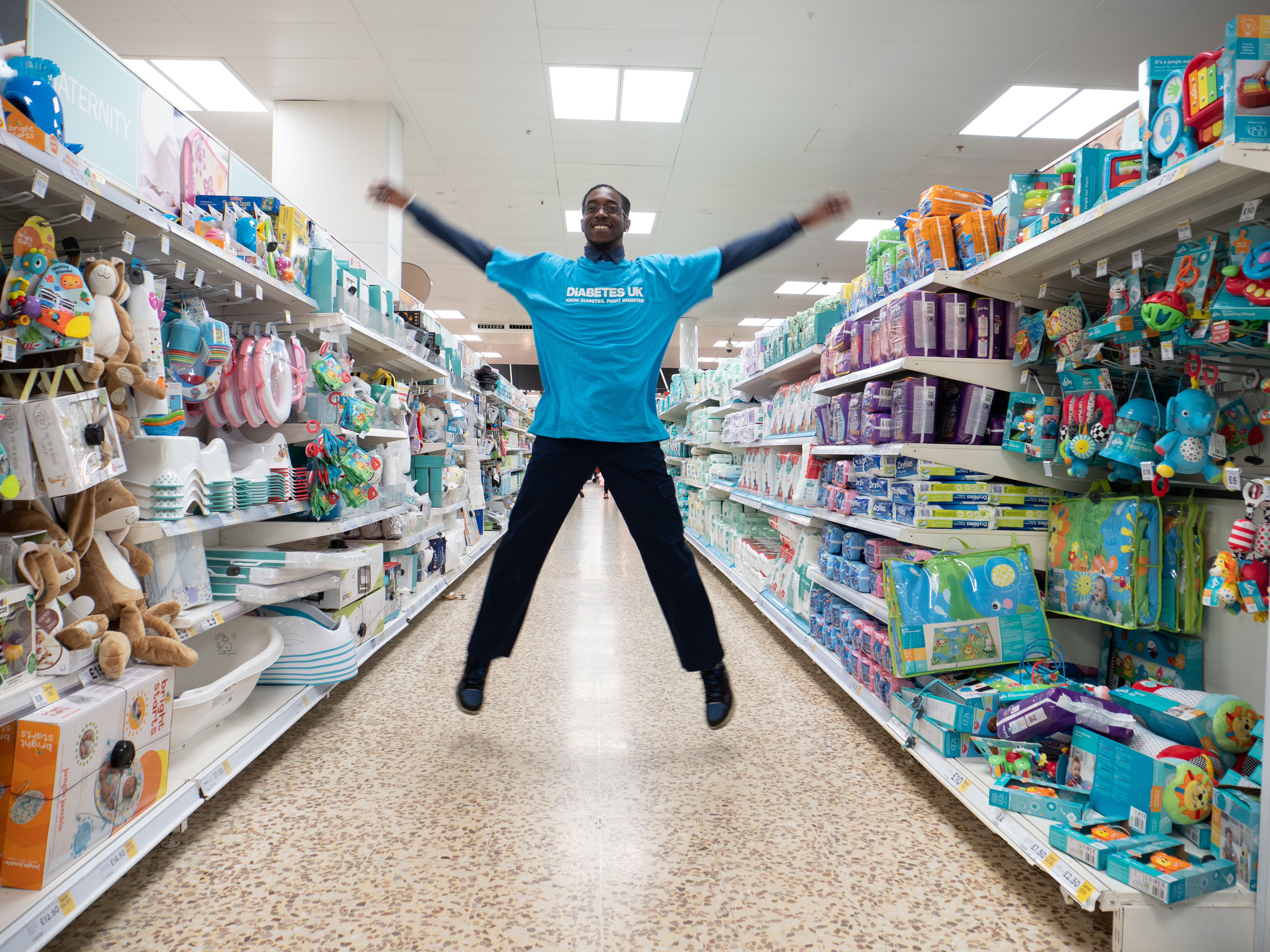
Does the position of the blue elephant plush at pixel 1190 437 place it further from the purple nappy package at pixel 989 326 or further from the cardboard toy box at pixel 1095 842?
the cardboard toy box at pixel 1095 842

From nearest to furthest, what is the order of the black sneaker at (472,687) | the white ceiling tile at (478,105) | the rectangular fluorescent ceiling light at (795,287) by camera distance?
the black sneaker at (472,687)
the white ceiling tile at (478,105)
the rectangular fluorescent ceiling light at (795,287)

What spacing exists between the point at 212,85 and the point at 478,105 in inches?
86.0

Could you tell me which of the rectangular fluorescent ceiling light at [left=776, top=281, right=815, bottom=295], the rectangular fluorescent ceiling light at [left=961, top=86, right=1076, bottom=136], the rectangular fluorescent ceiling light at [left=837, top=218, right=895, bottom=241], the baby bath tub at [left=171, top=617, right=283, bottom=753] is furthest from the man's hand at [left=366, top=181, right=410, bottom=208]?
the rectangular fluorescent ceiling light at [left=776, top=281, right=815, bottom=295]

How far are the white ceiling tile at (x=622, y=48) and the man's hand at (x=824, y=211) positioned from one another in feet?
11.6

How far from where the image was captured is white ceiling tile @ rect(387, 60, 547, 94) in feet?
17.1

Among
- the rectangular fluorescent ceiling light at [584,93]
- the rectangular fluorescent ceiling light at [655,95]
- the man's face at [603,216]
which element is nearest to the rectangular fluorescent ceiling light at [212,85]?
the rectangular fluorescent ceiling light at [584,93]

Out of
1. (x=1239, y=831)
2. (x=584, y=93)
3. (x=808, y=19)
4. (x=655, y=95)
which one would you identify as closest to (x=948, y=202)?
(x=1239, y=831)

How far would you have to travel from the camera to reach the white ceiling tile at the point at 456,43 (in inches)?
187

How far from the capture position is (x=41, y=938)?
1.13 meters

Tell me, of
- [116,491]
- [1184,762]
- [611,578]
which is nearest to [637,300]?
[116,491]

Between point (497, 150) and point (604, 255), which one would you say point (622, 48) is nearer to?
point (497, 150)

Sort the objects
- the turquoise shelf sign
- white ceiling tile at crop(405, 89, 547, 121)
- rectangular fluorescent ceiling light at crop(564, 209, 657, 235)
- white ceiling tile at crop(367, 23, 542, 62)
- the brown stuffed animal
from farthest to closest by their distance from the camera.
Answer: rectangular fluorescent ceiling light at crop(564, 209, 657, 235) → white ceiling tile at crop(405, 89, 547, 121) → white ceiling tile at crop(367, 23, 542, 62) → the turquoise shelf sign → the brown stuffed animal

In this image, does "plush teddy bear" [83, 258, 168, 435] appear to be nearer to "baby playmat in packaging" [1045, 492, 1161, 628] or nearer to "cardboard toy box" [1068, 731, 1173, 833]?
"cardboard toy box" [1068, 731, 1173, 833]

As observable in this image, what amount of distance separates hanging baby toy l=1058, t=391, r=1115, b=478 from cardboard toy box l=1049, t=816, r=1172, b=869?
909 mm
